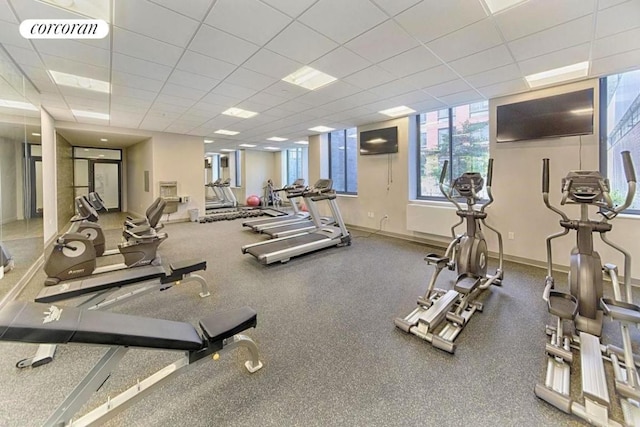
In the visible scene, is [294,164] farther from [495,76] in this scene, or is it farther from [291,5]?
[291,5]

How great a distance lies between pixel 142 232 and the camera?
4211 millimetres

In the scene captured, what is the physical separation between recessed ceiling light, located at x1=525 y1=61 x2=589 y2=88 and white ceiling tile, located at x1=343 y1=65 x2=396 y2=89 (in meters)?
1.97

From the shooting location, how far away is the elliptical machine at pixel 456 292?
2.34 meters

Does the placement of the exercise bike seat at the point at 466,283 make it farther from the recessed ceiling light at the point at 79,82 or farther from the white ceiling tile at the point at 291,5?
the recessed ceiling light at the point at 79,82

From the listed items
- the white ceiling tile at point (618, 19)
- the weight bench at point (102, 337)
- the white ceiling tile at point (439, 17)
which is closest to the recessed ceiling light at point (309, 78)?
the white ceiling tile at point (439, 17)

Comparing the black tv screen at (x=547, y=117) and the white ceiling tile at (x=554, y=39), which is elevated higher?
the white ceiling tile at (x=554, y=39)

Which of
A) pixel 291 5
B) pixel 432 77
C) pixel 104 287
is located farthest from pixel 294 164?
pixel 104 287

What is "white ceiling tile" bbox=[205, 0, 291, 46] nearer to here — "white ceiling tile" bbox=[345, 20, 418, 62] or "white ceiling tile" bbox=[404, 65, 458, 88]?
"white ceiling tile" bbox=[345, 20, 418, 62]

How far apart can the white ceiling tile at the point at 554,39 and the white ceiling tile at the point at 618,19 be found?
0.07 m

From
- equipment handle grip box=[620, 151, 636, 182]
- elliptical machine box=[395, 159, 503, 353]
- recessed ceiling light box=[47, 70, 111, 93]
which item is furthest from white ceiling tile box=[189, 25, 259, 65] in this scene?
equipment handle grip box=[620, 151, 636, 182]

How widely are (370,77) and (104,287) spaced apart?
403 cm

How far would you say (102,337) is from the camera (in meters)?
1.25

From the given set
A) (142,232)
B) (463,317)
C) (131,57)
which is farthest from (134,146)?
(463,317)

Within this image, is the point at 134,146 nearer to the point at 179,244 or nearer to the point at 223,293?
the point at 179,244
